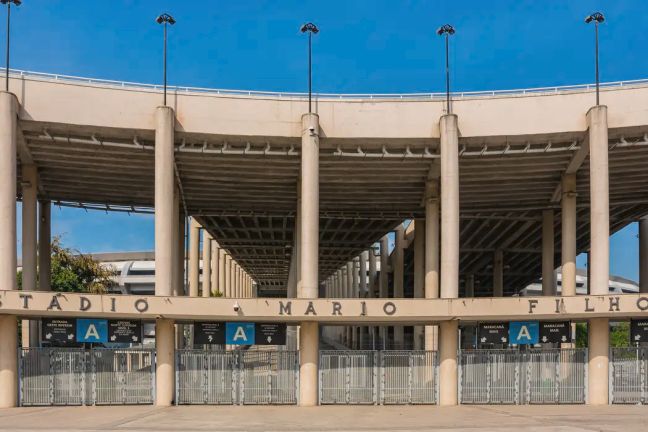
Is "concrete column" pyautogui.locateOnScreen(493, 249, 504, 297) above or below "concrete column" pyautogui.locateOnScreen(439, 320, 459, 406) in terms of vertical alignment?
above

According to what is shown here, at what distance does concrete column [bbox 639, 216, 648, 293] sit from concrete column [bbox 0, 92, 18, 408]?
43814mm

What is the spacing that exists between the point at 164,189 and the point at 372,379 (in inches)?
487

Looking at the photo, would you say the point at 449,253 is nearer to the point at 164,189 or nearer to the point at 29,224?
the point at 164,189

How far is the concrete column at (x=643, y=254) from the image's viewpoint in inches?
1943

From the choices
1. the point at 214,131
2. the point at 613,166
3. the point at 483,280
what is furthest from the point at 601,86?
the point at 483,280

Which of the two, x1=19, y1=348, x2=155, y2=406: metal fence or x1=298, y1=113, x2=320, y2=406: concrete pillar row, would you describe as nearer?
x1=19, y1=348, x2=155, y2=406: metal fence

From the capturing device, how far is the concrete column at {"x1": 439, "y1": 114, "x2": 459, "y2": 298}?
2869 centimetres

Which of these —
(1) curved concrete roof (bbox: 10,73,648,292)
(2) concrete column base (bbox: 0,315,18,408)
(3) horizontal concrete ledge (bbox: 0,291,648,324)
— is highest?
(1) curved concrete roof (bbox: 10,73,648,292)

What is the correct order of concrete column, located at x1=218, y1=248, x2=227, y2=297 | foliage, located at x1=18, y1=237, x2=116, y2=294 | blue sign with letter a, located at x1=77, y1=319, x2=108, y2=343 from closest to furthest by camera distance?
1. blue sign with letter a, located at x1=77, y1=319, x2=108, y2=343
2. foliage, located at x1=18, y1=237, x2=116, y2=294
3. concrete column, located at x1=218, y1=248, x2=227, y2=297

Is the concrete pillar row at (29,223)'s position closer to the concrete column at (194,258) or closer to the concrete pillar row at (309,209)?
the concrete pillar row at (309,209)

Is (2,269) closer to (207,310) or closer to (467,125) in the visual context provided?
(207,310)

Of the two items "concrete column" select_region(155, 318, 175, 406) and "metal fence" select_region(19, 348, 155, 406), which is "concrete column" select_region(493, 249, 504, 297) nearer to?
"concrete column" select_region(155, 318, 175, 406)

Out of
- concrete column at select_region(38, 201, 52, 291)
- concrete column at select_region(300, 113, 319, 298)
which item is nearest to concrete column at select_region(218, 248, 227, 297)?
concrete column at select_region(38, 201, 52, 291)

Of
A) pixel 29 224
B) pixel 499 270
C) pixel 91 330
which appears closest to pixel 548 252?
pixel 499 270
